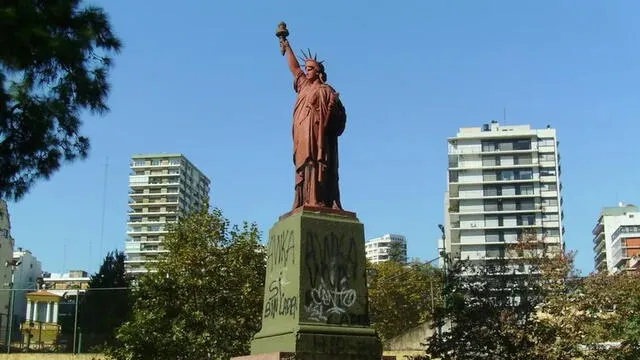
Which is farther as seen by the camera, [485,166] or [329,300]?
[485,166]

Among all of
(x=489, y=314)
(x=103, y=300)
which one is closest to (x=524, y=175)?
(x=103, y=300)

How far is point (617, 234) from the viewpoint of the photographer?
353 feet

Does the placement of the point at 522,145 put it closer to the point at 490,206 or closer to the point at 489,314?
the point at 490,206

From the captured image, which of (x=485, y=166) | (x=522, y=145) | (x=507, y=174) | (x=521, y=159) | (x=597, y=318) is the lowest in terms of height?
(x=597, y=318)

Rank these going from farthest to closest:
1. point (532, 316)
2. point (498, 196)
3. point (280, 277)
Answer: point (498, 196) → point (532, 316) → point (280, 277)

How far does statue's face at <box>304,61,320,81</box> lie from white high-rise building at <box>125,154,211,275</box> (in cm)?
11994

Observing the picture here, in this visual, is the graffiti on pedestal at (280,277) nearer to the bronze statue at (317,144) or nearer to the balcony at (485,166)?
the bronze statue at (317,144)

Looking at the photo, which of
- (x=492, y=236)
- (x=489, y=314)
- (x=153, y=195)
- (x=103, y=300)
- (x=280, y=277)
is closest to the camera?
(x=280, y=277)

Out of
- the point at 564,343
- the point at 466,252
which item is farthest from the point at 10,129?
the point at 466,252

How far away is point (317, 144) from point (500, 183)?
9169cm

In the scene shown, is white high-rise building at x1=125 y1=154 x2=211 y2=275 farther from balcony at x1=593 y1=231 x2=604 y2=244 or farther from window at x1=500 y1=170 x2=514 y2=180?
Answer: balcony at x1=593 y1=231 x2=604 y2=244

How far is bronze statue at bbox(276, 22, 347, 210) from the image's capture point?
1067 centimetres

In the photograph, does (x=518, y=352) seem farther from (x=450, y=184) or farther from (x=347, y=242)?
(x=450, y=184)

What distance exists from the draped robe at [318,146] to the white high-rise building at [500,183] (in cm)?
8782
